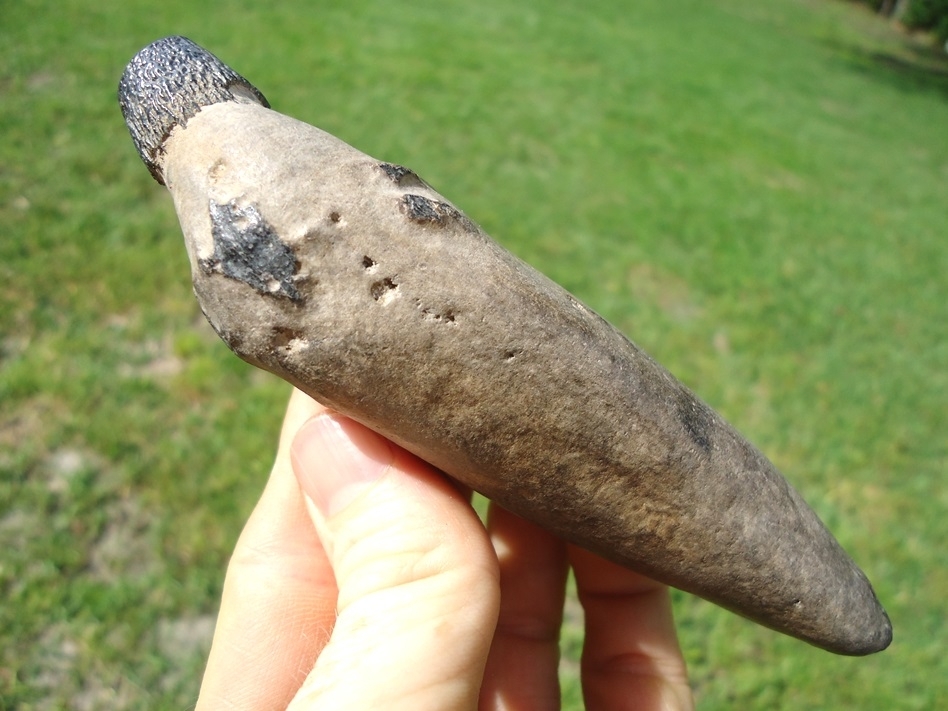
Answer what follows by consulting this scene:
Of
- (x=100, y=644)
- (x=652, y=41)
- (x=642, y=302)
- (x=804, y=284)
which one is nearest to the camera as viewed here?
(x=100, y=644)

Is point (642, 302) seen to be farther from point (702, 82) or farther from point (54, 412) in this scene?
point (702, 82)

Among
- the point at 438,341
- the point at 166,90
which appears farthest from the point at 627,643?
the point at 166,90

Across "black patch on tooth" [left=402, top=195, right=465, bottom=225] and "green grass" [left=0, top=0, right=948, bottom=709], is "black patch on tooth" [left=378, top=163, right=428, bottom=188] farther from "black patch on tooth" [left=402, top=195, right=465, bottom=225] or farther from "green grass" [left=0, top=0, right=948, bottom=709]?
"green grass" [left=0, top=0, right=948, bottom=709]

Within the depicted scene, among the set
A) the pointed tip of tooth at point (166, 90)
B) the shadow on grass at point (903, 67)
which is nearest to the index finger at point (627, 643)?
the pointed tip of tooth at point (166, 90)

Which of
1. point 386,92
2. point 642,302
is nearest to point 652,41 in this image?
point 386,92

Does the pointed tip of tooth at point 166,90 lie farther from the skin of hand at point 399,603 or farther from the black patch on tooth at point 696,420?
the black patch on tooth at point 696,420

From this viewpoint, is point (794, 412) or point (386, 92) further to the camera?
point (386, 92)
